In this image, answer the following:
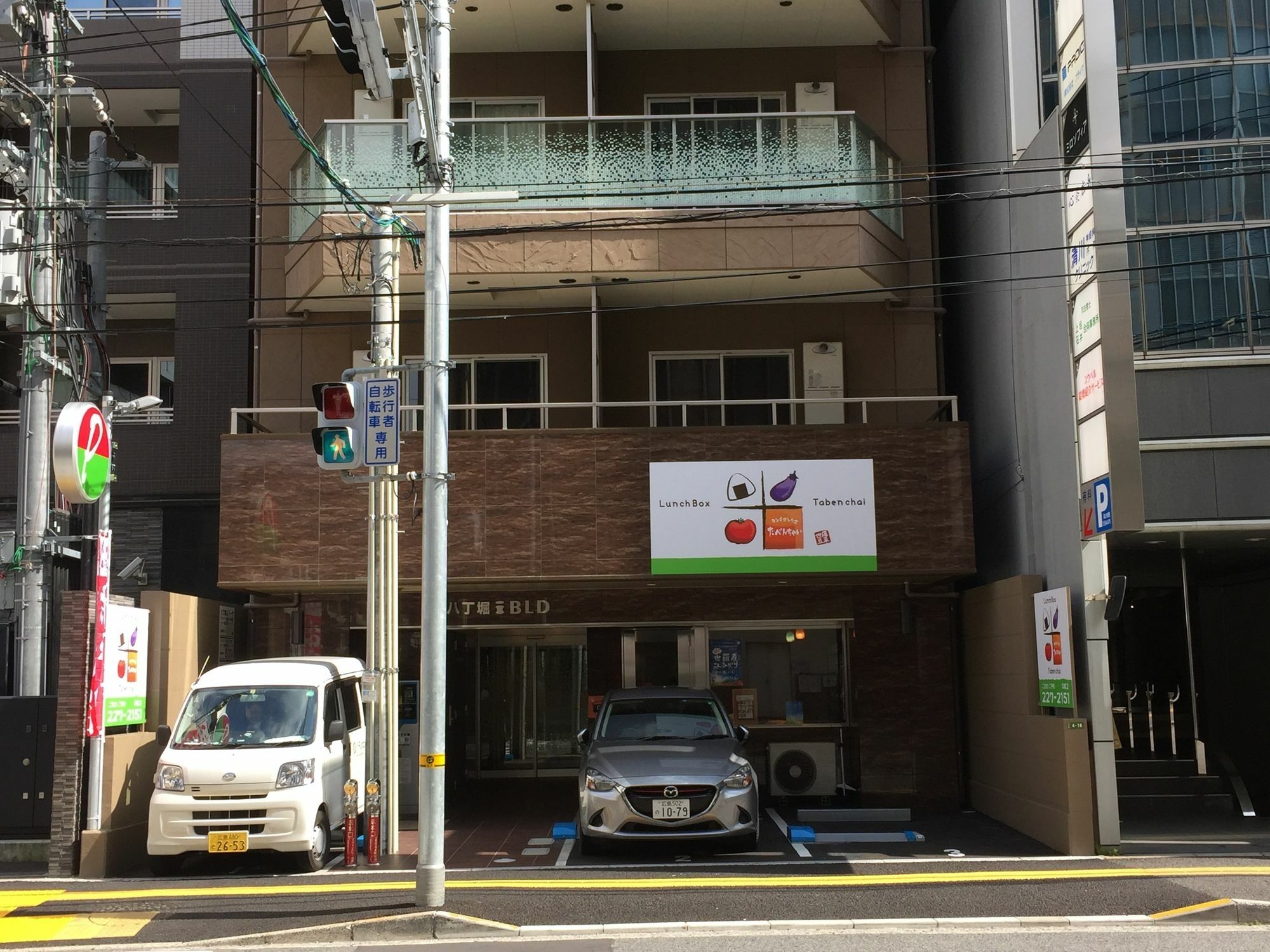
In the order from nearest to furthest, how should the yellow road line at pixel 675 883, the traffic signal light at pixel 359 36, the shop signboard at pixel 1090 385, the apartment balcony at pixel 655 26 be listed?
the traffic signal light at pixel 359 36, the yellow road line at pixel 675 883, the shop signboard at pixel 1090 385, the apartment balcony at pixel 655 26

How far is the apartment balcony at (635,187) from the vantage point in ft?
56.4

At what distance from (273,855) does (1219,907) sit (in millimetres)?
9457

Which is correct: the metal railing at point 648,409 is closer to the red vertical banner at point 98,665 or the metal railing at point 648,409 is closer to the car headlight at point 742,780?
the red vertical banner at point 98,665

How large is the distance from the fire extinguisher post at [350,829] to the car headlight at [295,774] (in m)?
0.66

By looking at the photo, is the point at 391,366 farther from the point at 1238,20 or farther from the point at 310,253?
the point at 1238,20

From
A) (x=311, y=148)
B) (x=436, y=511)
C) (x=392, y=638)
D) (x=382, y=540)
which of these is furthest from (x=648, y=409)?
(x=436, y=511)

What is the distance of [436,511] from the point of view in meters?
10.9

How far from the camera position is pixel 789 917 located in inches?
405

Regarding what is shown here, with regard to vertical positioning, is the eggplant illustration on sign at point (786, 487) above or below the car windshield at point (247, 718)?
above

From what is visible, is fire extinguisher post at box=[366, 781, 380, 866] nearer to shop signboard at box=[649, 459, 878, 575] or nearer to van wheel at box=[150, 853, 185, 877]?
van wheel at box=[150, 853, 185, 877]

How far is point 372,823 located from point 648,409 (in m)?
8.44

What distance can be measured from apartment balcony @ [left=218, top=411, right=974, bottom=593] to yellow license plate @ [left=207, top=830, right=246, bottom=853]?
4.34m

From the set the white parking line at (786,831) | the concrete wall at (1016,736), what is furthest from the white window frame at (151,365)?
the concrete wall at (1016,736)

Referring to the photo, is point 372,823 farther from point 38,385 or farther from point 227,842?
point 38,385
